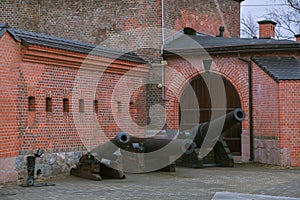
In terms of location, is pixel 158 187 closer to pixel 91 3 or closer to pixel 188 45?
pixel 188 45

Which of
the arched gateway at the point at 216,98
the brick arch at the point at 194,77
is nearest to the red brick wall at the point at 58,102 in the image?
the brick arch at the point at 194,77

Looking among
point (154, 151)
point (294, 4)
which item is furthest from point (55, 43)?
point (294, 4)

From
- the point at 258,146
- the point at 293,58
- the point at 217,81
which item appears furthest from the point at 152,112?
the point at 293,58

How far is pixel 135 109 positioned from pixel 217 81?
2.92 meters

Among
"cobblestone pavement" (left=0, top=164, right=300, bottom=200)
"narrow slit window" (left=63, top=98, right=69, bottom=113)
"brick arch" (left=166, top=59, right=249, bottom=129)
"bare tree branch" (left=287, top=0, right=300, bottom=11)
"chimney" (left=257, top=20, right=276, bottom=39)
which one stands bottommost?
"cobblestone pavement" (left=0, top=164, right=300, bottom=200)

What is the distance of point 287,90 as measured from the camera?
50.7ft

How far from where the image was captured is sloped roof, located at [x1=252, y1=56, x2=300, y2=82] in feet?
51.1

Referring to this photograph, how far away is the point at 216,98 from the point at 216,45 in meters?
1.75

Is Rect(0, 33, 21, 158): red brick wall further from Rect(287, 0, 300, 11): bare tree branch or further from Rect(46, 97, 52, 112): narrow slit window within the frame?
Rect(287, 0, 300, 11): bare tree branch

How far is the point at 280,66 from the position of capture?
16.2m

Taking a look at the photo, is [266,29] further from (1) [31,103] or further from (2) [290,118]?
(1) [31,103]

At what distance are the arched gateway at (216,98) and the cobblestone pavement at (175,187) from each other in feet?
9.76

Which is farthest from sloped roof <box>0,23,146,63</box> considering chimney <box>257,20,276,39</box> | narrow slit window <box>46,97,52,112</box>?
chimney <box>257,20,276,39</box>

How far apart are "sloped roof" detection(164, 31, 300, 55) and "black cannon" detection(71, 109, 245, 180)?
319 centimetres
